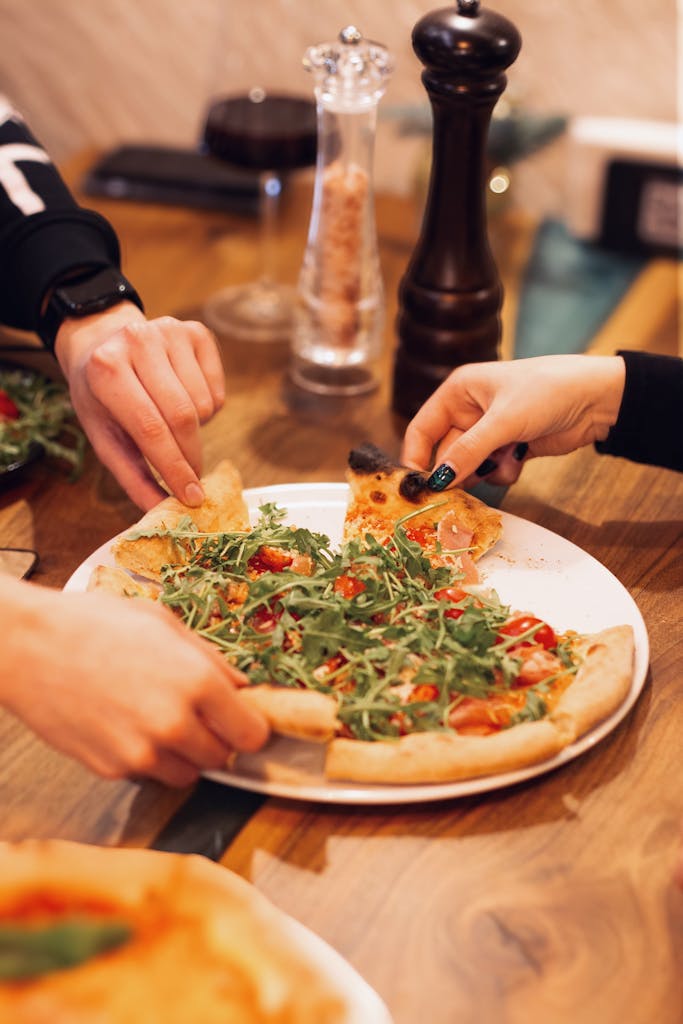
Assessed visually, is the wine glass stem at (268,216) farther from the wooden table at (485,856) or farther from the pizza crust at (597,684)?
the pizza crust at (597,684)

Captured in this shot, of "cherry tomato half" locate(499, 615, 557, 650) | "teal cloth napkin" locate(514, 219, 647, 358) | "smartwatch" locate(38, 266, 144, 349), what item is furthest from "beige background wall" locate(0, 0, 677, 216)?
"cherry tomato half" locate(499, 615, 557, 650)

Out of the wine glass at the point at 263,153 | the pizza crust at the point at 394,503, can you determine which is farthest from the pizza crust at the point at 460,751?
the wine glass at the point at 263,153

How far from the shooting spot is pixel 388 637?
127 centimetres

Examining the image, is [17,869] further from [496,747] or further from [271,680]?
[496,747]

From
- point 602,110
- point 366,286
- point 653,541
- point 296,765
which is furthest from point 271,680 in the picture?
Result: point 602,110

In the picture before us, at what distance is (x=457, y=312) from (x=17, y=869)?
1.16 meters

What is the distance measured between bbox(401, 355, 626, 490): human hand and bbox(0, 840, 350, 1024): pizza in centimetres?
71

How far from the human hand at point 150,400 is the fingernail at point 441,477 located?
322mm

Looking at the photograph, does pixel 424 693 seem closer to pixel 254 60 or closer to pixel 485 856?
pixel 485 856

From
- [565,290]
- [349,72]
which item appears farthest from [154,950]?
[565,290]

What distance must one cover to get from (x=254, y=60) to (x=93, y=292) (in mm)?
866

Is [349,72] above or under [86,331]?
above

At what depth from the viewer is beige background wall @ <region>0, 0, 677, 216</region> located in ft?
9.41

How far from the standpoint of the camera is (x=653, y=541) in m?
1.62
